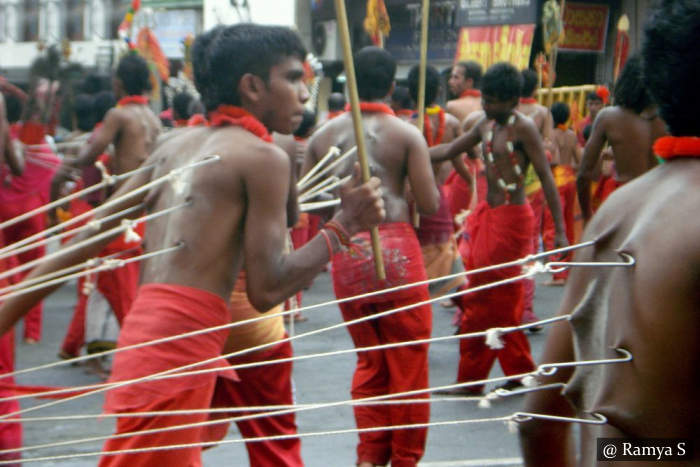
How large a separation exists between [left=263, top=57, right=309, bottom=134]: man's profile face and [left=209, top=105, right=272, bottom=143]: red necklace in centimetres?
4

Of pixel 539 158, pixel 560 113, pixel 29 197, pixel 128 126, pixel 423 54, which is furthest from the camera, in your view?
pixel 560 113

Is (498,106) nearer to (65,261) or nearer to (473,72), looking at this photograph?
(473,72)

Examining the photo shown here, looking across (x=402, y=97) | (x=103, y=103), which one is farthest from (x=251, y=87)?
(x=103, y=103)

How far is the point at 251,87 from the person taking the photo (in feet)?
10.1

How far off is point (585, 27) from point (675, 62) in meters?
15.5

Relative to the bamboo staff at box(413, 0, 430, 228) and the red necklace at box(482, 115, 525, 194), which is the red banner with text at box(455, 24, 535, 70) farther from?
the bamboo staff at box(413, 0, 430, 228)

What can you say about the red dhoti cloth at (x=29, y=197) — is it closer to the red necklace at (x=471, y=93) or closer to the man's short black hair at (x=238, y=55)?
the red necklace at (x=471, y=93)

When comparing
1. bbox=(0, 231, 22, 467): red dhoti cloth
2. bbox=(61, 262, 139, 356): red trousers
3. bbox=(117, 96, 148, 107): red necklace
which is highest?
bbox=(117, 96, 148, 107): red necklace

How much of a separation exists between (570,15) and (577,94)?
187 centimetres

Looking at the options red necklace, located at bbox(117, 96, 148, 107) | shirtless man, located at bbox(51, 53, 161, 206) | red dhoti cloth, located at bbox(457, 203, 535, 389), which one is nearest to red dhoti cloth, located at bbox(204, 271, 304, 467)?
red dhoti cloth, located at bbox(457, 203, 535, 389)

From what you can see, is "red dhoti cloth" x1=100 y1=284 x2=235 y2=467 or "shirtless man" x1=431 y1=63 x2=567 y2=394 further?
"shirtless man" x1=431 y1=63 x2=567 y2=394

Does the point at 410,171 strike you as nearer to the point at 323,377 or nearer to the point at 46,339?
the point at 323,377

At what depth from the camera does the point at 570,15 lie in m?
16.2

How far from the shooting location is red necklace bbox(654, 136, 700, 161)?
1730mm
